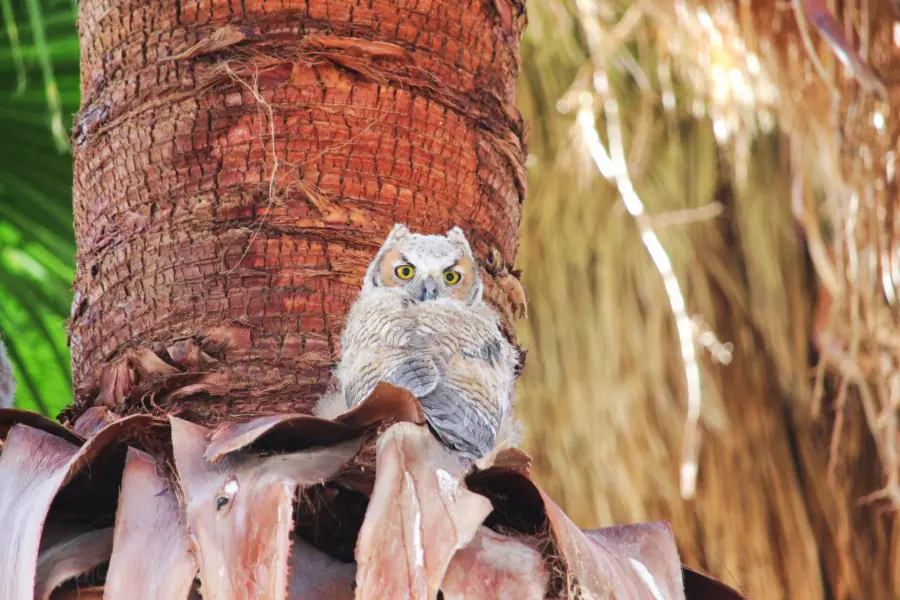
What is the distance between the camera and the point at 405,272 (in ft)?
5.98

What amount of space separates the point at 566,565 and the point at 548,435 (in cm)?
266

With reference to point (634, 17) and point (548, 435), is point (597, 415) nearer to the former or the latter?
point (548, 435)

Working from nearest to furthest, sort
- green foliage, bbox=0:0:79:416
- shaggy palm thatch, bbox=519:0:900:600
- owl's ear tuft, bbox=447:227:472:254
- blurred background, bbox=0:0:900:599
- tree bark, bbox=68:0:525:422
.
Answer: tree bark, bbox=68:0:525:422
owl's ear tuft, bbox=447:227:472:254
green foliage, bbox=0:0:79:416
blurred background, bbox=0:0:900:599
shaggy palm thatch, bbox=519:0:900:600

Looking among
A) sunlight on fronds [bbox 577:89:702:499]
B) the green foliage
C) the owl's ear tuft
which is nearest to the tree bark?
the owl's ear tuft

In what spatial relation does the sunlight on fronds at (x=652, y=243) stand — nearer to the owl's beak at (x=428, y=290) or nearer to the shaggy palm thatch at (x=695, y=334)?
the shaggy palm thatch at (x=695, y=334)

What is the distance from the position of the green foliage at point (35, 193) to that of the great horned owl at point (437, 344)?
58.0 inches

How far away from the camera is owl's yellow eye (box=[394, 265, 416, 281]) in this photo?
1780mm

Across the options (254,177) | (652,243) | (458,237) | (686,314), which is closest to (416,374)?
(458,237)

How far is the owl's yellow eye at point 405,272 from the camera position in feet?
5.84

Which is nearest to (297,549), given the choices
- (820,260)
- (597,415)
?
(820,260)

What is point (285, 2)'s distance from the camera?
4.86ft

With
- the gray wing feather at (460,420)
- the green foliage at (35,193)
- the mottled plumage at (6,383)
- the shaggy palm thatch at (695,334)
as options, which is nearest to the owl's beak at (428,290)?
the gray wing feather at (460,420)

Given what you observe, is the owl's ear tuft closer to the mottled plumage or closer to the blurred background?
the mottled plumage

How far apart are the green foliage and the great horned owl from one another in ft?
4.83
